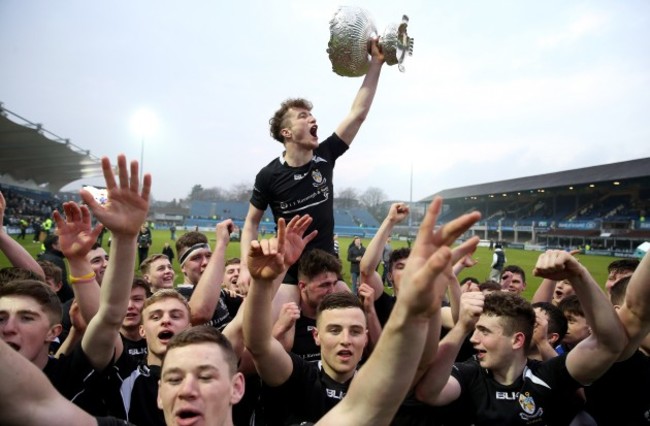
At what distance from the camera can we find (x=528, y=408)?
2.87 metres

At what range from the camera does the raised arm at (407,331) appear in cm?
159

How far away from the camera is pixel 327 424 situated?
1.77m

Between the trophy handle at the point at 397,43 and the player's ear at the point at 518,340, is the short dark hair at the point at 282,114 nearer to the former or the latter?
the trophy handle at the point at 397,43

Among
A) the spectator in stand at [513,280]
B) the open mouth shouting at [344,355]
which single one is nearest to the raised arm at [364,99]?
the open mouth shouting at [344,355]

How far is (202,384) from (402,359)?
959 millimetres

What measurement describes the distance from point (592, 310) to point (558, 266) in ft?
1.25

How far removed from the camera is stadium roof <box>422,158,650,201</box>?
45.1 metres

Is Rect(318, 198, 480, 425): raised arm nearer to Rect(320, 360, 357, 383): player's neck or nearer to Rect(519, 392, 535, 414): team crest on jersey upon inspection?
Rect(320, 360, 357, 383): player's neck

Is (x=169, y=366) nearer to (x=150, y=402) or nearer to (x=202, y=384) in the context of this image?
(x=202, y=384)

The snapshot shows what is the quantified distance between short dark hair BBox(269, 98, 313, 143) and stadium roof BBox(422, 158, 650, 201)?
4705cm

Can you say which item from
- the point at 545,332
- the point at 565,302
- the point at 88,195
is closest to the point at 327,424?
the point at 88,195

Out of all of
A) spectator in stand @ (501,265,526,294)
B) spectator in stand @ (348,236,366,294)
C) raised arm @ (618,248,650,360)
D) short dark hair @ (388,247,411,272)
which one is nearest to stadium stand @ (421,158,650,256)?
spectator in stand @ (348,236,366,294)

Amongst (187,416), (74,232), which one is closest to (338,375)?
(187,416)

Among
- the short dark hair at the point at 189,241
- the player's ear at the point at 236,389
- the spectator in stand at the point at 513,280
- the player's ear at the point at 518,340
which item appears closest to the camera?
the player's ear at the point at 236,389
